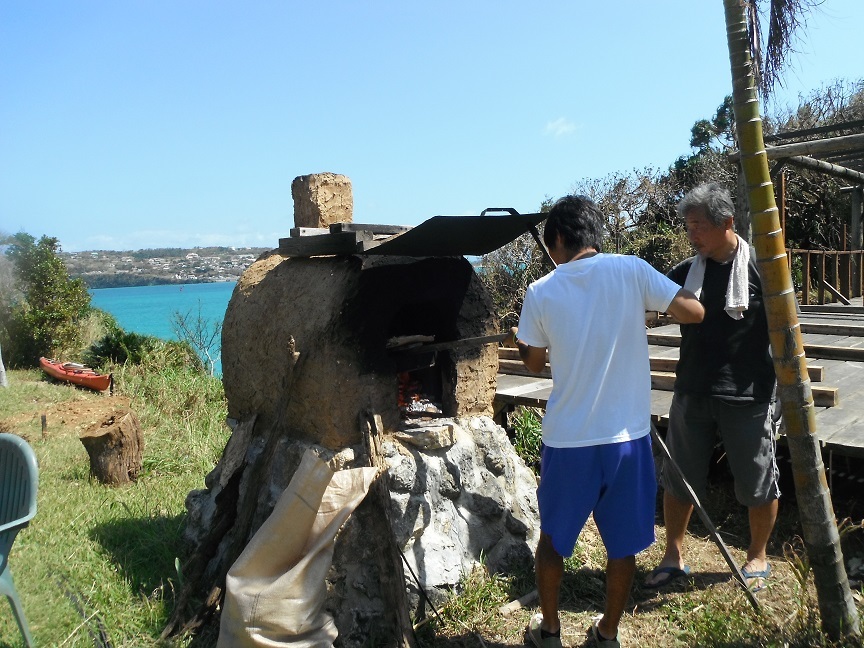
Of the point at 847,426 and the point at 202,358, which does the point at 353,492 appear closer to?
the point at 847,426

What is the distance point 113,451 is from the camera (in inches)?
230

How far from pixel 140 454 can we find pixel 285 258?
9.77 feet

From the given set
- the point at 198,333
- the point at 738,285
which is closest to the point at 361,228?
the point at 738,285

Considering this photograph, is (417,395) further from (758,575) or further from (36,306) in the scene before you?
(36,306)

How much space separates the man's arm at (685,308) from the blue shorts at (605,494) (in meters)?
0.53

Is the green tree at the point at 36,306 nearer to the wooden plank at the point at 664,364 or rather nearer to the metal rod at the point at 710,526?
the wooden plank at the point at 664,364

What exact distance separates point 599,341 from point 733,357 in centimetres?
101

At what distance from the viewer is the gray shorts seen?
3.29m

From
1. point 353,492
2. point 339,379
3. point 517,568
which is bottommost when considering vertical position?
point 517,568

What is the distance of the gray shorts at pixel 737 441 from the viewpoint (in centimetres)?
329

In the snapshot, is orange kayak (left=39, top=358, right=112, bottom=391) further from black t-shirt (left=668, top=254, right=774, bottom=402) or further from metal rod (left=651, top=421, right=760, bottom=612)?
black t-shirt (left=668, top=254, right=774, bottom=402)

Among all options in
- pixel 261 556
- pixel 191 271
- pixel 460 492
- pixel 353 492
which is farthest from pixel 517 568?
pixel 191 271

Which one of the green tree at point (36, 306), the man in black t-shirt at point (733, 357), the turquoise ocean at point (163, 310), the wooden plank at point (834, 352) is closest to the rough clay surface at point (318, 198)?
the turquoise ocean at point (163, 310)

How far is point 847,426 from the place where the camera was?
431 cm
